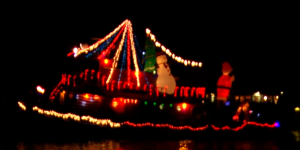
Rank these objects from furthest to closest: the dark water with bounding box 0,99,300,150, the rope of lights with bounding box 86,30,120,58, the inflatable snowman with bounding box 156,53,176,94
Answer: the inflatable snowman with bounding box 156,53,176,94
the rope of lights with bounding box 86,30,120,58
the dark water with bounding box 0,99,300,150

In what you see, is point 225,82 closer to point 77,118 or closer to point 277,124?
point 277,124

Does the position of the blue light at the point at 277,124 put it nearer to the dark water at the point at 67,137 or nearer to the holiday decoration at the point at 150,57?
the dark water at the point at 67,137

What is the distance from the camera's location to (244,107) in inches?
1033

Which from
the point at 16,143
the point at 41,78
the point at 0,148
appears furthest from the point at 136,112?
the point at 41,78

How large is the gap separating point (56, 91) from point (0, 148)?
6102 millimetres

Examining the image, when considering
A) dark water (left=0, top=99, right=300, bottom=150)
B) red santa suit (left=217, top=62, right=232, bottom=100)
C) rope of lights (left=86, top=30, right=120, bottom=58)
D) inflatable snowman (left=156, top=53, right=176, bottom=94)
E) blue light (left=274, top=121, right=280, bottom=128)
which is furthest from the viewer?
blue light (left=274, top=121, right=280, bottom=128)

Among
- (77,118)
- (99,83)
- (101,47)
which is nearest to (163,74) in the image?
(101,47)

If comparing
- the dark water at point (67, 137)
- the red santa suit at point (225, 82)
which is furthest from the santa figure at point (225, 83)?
the dark water at point (67, 137)

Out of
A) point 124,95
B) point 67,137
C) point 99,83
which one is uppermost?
point 99,83

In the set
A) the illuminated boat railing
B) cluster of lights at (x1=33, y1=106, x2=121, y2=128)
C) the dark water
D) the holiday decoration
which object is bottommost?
the dark water

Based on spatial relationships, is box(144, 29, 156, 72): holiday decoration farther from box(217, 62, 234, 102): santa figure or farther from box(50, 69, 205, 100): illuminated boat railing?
box(217, 62, 234, 102): santa figure

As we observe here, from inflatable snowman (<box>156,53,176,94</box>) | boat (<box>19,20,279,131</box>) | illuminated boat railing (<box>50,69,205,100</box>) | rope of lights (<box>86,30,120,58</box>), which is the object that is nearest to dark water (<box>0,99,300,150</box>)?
boat (<box>19,20,279,131</box>)

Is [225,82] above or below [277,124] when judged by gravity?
above

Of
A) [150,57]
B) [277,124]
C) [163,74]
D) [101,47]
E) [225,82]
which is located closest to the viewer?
[101,47]
